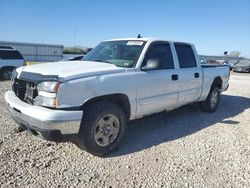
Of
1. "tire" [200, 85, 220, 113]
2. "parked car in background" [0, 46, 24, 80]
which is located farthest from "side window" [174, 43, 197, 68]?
"parked car in background" [0, 46, 24, 80]

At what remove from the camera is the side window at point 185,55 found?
533 cm

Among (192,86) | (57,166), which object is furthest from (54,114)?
(192,86)

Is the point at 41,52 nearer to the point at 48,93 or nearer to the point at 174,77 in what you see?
the point at 174,77

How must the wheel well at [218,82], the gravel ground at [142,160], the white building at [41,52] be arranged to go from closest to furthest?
1. the gravel ground at [142,160]
2. the wheel well at [218,82]
3. the white building at [41,52]

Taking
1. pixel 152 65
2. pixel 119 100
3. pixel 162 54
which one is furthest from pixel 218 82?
pixel 119 100

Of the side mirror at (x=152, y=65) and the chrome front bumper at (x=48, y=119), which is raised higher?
the side mirror at (x=152, y=65)

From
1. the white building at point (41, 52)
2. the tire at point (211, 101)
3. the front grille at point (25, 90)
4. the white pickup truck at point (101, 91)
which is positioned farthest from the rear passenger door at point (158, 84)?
the white building at point (41, 52)

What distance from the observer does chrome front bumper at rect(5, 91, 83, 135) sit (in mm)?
3152

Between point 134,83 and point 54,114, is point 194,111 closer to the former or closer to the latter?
point 134,83

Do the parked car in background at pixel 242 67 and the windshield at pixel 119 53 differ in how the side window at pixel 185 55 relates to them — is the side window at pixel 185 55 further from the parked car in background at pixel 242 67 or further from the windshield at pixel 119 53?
the parked car in background at pixel 242 67

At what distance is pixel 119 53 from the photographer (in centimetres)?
459

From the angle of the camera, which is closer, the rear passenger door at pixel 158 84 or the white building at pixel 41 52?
the rear passenger door at pixel 158 84

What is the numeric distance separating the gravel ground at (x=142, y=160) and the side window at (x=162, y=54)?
Answer: 4.53 feet

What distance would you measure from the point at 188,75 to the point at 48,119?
3359mm
